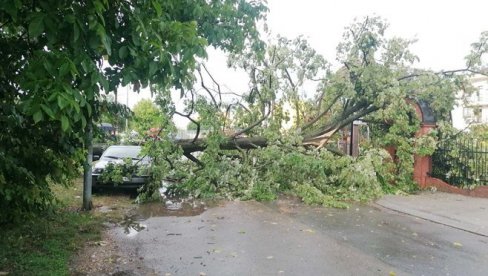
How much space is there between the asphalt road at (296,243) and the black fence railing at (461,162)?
3758 millimetres

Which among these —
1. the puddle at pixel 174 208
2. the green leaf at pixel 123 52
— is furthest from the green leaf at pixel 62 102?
the puddle at pixel 174 208

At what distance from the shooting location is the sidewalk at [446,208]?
27.8 feet

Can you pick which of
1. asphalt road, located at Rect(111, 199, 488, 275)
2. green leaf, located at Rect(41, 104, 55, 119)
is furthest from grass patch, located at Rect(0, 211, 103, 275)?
green leaf, located at Rect(41, 104, 55, 119)

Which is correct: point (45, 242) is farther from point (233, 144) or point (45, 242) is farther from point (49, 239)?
point (233, 144)

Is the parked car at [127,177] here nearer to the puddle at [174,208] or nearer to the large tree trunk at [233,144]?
the puddle at [174,208]

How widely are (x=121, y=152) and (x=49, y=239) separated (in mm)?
6839

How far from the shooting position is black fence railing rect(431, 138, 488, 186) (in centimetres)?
1170

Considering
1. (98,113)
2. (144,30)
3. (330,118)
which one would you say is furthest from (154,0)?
(330,118)

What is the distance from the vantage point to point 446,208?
32.9 feet

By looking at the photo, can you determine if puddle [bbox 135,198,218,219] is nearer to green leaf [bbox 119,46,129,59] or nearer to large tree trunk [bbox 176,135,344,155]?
large tree trunk [bbox 176,135,344,155]

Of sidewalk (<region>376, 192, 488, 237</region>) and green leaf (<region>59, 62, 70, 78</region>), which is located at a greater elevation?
green leaf (<region>59, 62, 70, 78</region>)

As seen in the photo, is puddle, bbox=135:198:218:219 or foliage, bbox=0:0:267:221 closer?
foliage, bbox=0:0:267:221

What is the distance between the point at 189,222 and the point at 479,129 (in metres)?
9.15

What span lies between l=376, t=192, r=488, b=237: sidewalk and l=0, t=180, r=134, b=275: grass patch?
6.47 m
